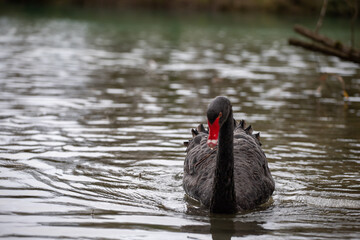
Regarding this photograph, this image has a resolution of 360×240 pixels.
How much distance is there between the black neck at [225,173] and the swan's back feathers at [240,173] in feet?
0.78

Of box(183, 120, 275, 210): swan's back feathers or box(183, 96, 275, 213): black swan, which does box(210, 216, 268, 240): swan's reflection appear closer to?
box(183, 96, 275, 213): black swan

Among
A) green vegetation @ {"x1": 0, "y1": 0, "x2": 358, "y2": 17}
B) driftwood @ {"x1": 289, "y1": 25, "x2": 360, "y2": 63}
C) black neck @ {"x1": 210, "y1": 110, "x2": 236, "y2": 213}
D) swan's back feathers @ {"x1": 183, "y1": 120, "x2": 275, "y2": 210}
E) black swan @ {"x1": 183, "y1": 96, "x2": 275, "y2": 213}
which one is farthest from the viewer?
green vegetation @ {"x1": 0, "y1": 0, "x2": 358, "y2": 17}

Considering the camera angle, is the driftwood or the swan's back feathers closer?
the swan's back feathers

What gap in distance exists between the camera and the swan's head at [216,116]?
15.6ft

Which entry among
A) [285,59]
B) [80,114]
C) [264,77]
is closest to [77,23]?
[285,59]

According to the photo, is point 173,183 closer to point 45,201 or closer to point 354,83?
point 45,201

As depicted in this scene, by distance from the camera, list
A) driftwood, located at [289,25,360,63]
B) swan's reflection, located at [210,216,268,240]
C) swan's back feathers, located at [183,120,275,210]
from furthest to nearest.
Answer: driftwood, located at [289,25,360,63] < swan's back feathers, located at [183,120,275,210] < swan's reflection, located at [210,216,268,240]

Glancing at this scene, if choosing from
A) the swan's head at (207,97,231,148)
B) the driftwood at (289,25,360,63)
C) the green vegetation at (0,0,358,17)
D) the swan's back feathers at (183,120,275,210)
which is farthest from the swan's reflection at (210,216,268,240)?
the green vegetation at (0,0,358,17)

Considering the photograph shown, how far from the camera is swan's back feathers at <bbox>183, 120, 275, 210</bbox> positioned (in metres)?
5.56

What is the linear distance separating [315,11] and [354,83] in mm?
38344

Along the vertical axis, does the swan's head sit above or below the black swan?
above

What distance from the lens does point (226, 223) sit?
511 centimetres

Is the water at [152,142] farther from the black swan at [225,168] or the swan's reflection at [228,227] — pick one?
the black swan at [225,168]

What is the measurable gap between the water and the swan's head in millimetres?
794
